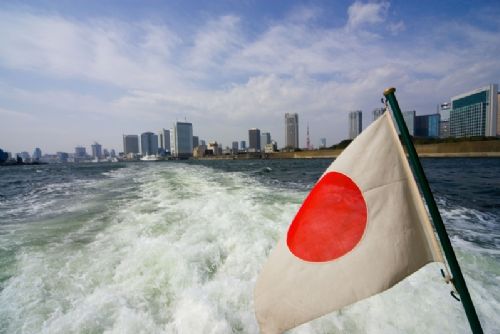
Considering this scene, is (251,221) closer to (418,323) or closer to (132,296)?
(132,296)

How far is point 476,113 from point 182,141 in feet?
593

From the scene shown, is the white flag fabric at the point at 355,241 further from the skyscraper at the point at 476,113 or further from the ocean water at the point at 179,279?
the skyscraper at the point at 476,113

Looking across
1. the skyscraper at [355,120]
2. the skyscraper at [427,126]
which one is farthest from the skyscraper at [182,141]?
the skyscraper at [427,126]

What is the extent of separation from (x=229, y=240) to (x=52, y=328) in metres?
3.19

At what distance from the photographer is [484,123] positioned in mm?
108000

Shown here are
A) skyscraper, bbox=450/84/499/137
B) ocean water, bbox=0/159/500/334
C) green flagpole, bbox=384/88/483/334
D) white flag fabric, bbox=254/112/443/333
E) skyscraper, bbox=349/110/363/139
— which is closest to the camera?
green flagpole, bbox=384/88/483/334

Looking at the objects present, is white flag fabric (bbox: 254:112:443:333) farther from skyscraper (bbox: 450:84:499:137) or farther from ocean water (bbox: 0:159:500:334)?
skyscraper (bbox: 450:84:499:137)

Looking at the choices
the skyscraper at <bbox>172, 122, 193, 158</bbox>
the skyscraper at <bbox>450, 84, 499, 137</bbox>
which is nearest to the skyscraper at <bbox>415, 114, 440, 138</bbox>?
the skyscraper at <bbox>450, 84, 499, 137</bbox>

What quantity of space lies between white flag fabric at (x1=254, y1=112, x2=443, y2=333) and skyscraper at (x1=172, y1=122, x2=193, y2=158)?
7424 inches

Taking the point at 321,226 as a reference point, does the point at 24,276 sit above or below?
below

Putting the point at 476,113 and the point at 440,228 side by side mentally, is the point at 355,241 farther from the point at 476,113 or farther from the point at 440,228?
the point at 476,113

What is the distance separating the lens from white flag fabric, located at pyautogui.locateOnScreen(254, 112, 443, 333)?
1.59 m

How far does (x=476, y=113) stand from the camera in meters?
112

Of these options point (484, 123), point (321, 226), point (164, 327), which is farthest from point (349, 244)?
point (484, 123)
